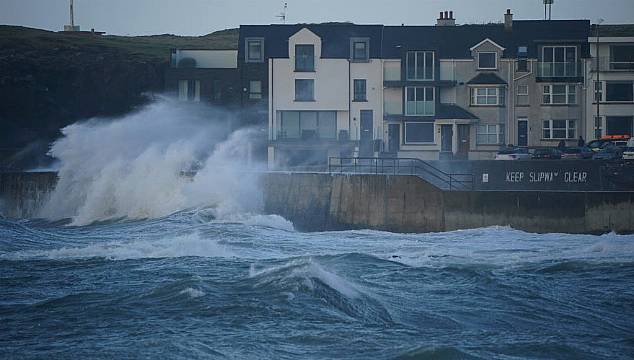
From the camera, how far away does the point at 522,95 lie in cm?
5162

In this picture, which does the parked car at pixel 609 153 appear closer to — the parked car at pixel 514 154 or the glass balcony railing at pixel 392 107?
the parked car at pixel 514 154

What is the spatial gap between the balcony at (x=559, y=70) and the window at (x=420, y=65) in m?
5.80

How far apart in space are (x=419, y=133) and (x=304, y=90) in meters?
6.48

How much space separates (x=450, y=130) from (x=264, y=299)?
33738 millimetres

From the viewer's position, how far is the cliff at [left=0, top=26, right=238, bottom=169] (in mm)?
64688

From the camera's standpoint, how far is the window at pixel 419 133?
5022cm

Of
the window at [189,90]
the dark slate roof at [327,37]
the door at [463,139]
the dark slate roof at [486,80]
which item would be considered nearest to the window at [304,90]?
the dark slate roof at [327,37]

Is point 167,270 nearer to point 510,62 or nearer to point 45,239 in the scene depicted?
point 45,239

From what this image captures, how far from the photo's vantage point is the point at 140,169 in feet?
126

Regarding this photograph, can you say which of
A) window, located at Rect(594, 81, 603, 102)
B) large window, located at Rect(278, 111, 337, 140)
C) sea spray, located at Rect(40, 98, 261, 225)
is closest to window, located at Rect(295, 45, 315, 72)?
large window, located at Rect(278, 111, 337, 140)

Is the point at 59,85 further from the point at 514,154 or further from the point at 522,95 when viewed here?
the point at 514,154

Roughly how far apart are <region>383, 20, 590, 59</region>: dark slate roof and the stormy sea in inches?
760

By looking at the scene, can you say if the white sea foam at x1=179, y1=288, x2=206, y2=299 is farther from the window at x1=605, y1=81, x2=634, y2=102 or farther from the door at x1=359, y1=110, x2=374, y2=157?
the window at x1=605, y1=81, x2=634, y2=102

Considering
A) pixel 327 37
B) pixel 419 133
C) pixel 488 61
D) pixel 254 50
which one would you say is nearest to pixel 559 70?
pixel 488 61
